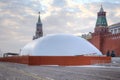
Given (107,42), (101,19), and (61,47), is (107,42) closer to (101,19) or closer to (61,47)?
(101,19)

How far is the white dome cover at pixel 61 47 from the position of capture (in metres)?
67.7

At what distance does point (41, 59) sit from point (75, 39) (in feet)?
81.8

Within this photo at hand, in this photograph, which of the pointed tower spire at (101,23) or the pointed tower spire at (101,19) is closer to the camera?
the pointed tower spire at (101,23)

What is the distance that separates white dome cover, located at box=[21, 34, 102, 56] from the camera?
67688 millimetres

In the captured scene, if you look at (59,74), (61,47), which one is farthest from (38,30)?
(59,74)

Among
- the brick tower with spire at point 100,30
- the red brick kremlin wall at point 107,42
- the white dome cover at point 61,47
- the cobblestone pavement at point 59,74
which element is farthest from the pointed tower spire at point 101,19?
the cobblestone pavement at point 59,74

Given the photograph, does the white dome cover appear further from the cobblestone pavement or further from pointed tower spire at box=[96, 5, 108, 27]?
the cobblestone pavement

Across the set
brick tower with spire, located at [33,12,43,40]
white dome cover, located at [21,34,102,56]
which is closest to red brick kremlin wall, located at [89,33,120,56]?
white dome cover, located at [21,34,102,56]

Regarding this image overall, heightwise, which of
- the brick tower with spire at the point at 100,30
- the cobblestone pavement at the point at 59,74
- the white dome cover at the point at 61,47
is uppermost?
the brick tower with spire at the point at 100,30

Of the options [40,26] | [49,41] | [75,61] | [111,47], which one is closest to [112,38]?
[111,47]

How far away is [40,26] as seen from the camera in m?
155

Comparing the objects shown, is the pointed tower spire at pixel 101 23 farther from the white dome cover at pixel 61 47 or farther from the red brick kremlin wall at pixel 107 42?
the white dome cover at pixel 61 47

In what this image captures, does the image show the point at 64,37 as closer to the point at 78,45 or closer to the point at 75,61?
the point at 78,45

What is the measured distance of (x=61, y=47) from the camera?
69750mm
